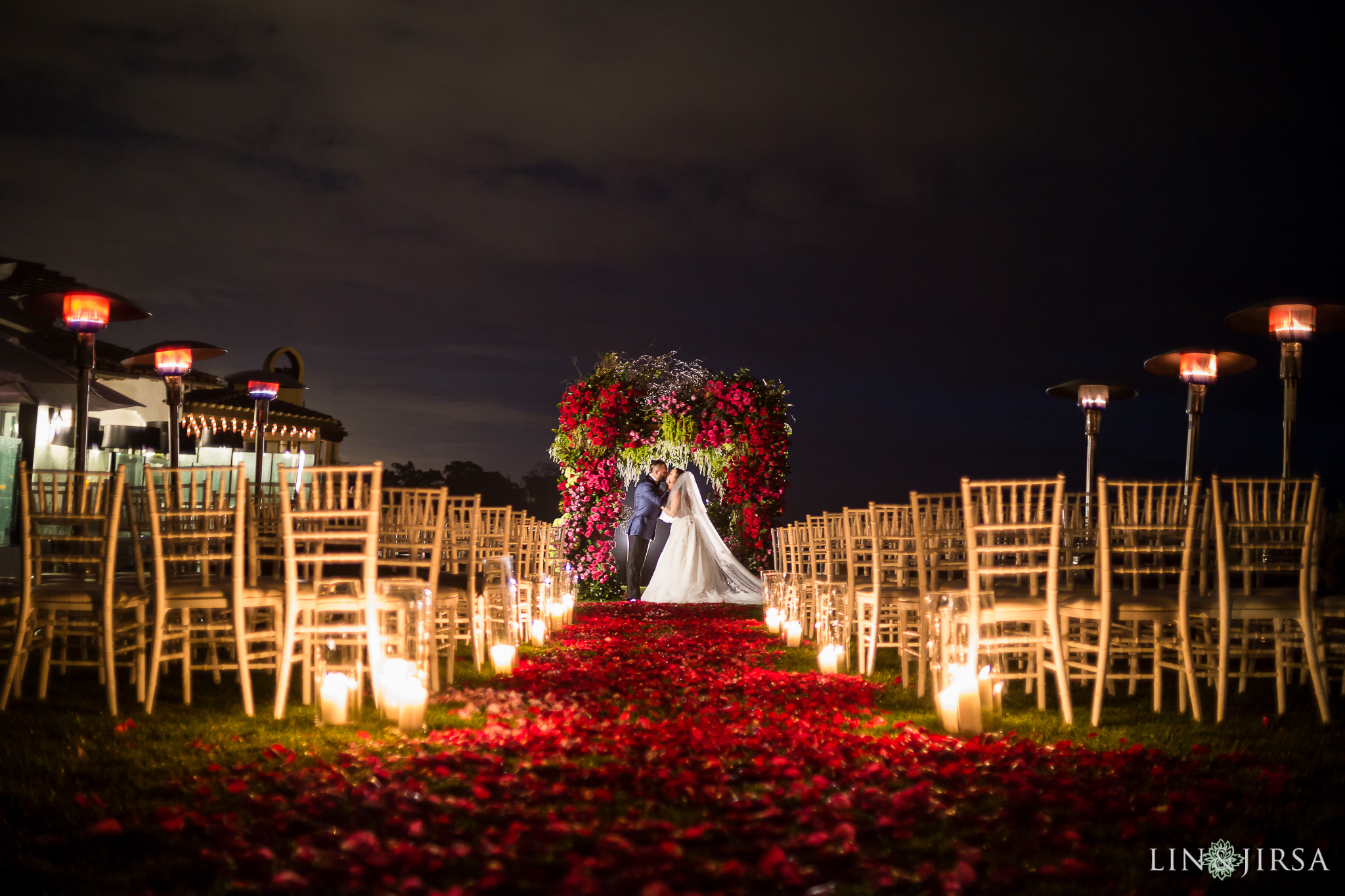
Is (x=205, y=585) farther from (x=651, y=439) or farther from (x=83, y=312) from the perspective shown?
(x=651, y=439)

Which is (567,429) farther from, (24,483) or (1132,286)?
(1132,286)

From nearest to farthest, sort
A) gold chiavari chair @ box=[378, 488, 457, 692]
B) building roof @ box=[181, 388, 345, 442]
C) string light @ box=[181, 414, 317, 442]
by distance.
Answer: gold chiavari chair @ box=[378, 488, 457, 692], building roof @ box=[181, 388, 345, 442], string light @ box=[181, 414, 317, 442]

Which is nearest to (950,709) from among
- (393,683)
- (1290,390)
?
(393,683)

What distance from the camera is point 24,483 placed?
3.97m

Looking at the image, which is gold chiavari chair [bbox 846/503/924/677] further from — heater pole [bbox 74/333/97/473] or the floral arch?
the floral arch

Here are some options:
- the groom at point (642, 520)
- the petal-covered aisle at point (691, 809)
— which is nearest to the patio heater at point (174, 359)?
the groom at point (642, 520)

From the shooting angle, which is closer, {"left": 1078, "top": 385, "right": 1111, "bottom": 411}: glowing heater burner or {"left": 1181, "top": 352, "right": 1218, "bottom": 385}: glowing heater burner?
{"left": 1181, "top": 352, "right": 1218, "bottom": 385}: glowing heater burner

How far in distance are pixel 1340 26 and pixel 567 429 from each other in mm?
15210

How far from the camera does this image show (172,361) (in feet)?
33.0

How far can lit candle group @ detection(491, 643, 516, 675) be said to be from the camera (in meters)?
5.46

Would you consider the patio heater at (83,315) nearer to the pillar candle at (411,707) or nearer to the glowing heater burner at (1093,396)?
the pillar candle at (411,707)

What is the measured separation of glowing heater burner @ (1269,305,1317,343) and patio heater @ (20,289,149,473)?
895 cm

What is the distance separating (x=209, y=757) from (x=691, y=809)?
1901 millimetres

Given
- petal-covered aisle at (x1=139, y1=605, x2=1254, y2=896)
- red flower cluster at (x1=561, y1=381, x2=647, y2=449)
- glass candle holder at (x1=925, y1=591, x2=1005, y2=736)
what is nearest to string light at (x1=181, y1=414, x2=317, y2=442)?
red flower cluster at (x1=561, y1=381, x2=647, y2=449)
